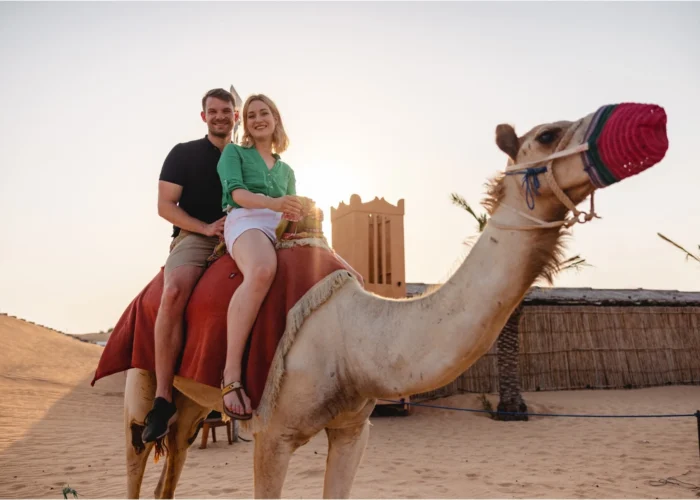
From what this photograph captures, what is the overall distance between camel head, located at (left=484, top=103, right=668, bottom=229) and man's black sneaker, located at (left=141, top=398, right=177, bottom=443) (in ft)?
7.57

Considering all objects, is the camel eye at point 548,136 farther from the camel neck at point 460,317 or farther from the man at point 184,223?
the man at point 184,223

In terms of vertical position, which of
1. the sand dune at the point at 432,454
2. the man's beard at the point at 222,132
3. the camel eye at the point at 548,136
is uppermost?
the man's beard at the point at 222,132

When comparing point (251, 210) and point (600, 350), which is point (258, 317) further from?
point (600, 350)

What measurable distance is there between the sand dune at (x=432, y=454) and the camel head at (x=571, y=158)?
17.8 ft

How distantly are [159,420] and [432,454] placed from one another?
7.70 metres

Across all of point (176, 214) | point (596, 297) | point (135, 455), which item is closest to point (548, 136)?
point (176, 214)

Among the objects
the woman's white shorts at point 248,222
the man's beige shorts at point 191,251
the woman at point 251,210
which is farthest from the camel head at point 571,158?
the man's beige shorts at point 191,251

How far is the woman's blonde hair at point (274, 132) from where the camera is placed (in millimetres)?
3475

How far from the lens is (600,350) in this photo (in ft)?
63.8

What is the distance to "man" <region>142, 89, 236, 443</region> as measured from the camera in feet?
11.2

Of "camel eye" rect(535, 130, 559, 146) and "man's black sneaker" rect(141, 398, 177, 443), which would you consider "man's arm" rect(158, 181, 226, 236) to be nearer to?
"man's black sneaker" rect(141, 398, 177, 443)

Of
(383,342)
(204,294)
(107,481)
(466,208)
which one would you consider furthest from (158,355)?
(466,208)

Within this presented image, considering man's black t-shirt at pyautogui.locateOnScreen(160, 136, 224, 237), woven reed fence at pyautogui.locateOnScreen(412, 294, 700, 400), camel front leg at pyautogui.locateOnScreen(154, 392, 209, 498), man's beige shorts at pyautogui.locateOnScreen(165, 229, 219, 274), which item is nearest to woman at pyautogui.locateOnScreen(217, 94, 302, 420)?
man's beige shorts at pyautogui.locateOnScreen(165, 229, 219, 274)

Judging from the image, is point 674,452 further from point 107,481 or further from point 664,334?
point 664,334
